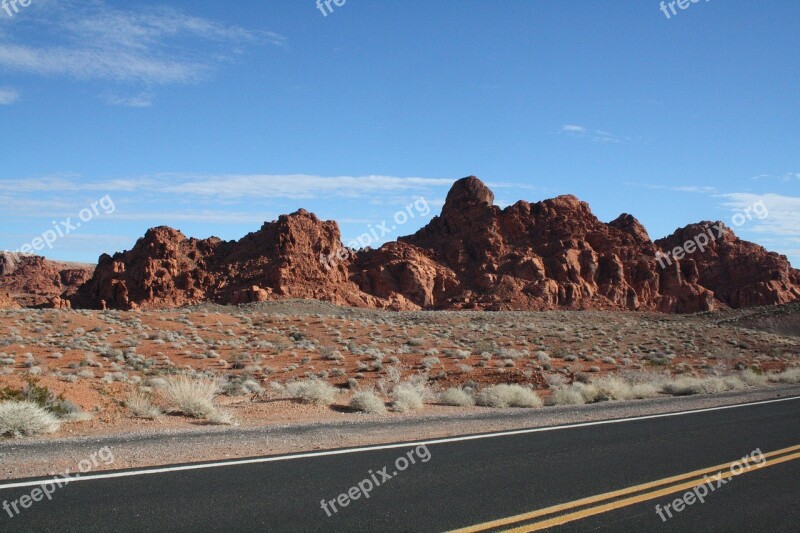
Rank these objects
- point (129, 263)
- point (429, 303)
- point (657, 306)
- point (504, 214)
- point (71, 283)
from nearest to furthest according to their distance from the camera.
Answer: point (129, 263), point (429, 303), point (657, 306), point (504, 214), point (71, 283)

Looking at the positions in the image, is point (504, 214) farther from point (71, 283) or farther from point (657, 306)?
point (71, 283)

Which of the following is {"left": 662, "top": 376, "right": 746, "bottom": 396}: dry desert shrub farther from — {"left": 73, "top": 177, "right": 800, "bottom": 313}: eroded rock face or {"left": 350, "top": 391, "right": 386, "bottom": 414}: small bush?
{"left": 73, "top": 177, "right": 800, "bottom": 313}: eroded rock face

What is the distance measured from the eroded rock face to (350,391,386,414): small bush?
191ft

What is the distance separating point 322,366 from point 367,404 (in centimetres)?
1189

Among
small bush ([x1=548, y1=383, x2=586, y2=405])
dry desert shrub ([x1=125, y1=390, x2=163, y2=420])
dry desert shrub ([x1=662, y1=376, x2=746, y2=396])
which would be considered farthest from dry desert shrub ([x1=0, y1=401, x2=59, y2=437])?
dry desert shrub ([x1=662, y1=376, x2=746, y2=396])

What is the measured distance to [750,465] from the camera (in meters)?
8.34

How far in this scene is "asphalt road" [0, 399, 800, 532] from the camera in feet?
18.7

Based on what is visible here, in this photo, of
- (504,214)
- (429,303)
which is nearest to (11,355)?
(429,303)

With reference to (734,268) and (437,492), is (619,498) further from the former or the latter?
(734,268)

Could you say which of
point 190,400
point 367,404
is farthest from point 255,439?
point 367,404

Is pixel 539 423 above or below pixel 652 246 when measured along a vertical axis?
below

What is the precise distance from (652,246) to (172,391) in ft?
311

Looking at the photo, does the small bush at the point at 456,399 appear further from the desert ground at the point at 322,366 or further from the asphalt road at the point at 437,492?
the asphalt road at the point at 437,492

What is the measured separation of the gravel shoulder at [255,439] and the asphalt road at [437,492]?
0.74 m
